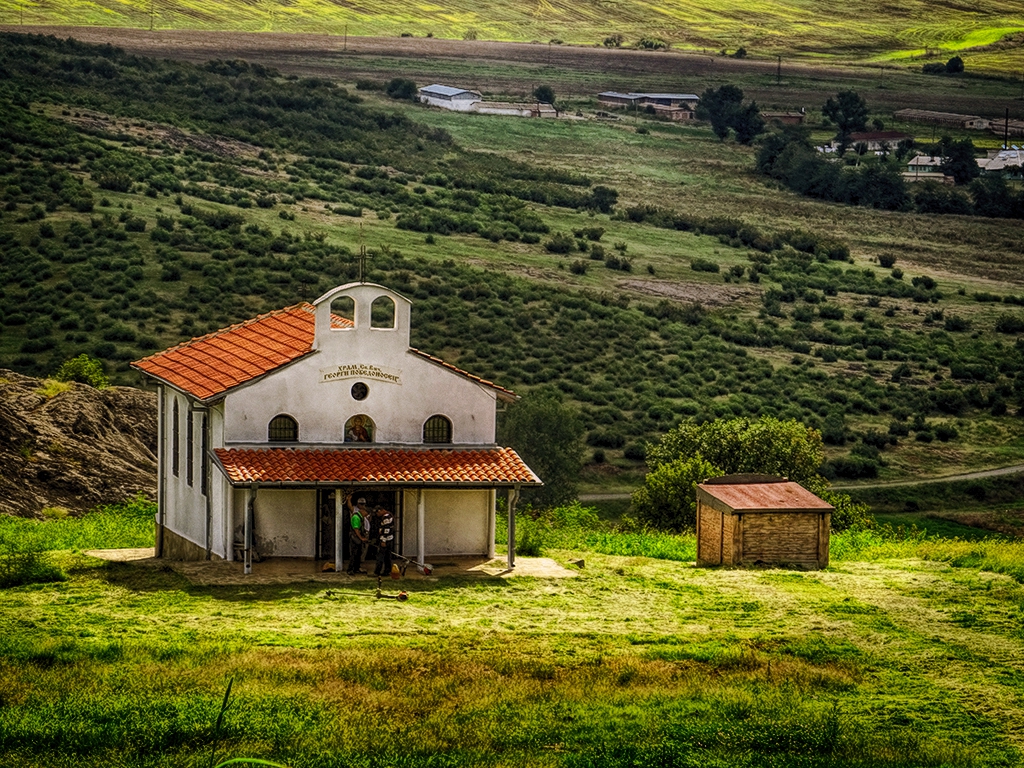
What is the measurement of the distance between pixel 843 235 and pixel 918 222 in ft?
40.7

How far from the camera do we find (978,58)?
603 feet

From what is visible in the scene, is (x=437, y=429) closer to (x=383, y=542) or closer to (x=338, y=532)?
(x=338, y=532)

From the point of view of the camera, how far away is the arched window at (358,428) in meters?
31.9

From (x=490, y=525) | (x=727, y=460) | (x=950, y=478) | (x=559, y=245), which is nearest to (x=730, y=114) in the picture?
(x=559, y=245)

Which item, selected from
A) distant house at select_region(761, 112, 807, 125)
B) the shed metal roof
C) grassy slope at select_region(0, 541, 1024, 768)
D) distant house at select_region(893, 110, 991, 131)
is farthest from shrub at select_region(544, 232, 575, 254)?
grassy slope at select_region(0, 541, 1024, 768)

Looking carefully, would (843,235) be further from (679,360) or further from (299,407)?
(299,407)

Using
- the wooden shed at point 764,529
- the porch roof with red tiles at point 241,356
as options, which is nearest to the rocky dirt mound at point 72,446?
the porch roof with red tiles at point 241,356

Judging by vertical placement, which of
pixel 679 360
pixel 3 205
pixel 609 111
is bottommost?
pixel 679 360

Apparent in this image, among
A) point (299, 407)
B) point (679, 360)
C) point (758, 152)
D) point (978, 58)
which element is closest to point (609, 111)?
point (758, 152)

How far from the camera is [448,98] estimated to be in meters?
154

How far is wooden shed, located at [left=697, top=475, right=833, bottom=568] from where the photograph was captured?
33.4 metres

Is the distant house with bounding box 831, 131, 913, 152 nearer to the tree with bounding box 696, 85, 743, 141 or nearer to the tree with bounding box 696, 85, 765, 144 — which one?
the tree with bounding box 696, 85, 765, 144

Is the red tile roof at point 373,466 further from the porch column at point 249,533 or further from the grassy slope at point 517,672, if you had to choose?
the grassy slope at point 517,672

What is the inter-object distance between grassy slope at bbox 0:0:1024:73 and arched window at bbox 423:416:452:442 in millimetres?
143313
